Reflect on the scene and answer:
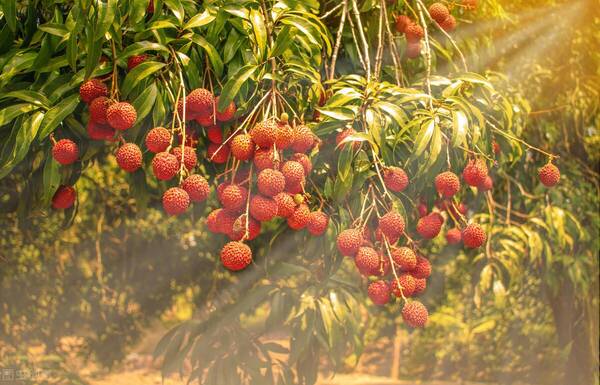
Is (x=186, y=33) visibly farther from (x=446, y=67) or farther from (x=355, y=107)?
(x=446, y=67)

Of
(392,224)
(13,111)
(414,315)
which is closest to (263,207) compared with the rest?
(392,224)

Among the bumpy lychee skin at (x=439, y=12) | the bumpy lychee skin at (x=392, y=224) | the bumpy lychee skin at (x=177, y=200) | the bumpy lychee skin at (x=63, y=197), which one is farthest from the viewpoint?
the bumpy lychee skin at (x=439, y=12)

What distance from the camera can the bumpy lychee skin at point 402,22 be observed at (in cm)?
222

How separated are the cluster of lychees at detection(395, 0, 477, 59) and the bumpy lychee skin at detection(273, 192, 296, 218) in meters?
0.92

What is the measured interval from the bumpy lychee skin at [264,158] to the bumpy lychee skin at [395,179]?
11.1 inches

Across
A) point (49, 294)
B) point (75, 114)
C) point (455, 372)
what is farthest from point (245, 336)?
point (455, 372)

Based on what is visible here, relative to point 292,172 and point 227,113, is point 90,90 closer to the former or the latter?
point 227,113

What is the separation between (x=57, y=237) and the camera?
4.01 meters

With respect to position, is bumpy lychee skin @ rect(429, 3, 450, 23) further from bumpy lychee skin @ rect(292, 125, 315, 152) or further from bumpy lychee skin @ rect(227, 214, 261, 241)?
bumpy lychee skin @ rect(227, 214, 261, 241)

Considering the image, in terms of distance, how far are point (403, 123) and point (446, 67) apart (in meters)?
1.29

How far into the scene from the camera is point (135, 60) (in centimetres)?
157

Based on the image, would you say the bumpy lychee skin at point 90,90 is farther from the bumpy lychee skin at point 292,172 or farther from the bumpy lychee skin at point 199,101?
the bumpy lychee skin at point 292,172

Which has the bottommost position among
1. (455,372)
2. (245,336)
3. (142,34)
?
(455,372)

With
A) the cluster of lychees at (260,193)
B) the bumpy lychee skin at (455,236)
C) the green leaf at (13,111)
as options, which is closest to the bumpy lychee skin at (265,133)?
the cluster of lychees at (260,193)
